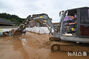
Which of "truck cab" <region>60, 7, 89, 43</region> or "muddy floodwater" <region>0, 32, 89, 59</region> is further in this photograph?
"muddy floodwater" <region>0, 32, 89, 59</region>

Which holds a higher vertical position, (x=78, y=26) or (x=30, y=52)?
(x=78, y=26)

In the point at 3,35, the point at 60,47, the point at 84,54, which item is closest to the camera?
the point at 84,54

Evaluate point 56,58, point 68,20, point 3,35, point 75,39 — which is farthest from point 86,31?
point 3,35

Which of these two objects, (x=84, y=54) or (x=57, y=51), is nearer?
(x=84, y=54)

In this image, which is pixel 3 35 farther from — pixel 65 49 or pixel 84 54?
pixel 84 54

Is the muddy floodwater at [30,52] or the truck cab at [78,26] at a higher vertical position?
the truck cab at [78,26]

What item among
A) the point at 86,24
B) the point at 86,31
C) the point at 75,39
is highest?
the point at 86,24

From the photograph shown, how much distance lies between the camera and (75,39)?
406 centimetres

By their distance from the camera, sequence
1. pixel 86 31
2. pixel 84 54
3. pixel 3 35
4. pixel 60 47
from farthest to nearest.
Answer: pixel 3 35, pixel 60 47, pixel 84 54, pixel 86 31

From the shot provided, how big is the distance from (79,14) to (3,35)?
406 inches

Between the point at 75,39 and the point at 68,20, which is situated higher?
the point at 68,20

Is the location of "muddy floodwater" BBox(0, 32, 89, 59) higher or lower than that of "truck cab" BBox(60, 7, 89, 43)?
lower

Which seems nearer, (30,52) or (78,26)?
(78,26)

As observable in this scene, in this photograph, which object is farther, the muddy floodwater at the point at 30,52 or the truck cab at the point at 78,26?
the muddy floodwater at the point at 30,52
